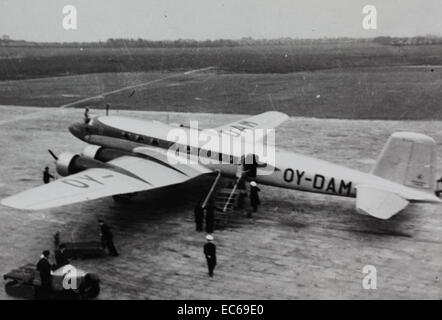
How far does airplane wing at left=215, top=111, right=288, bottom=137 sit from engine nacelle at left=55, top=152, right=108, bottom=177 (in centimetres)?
803

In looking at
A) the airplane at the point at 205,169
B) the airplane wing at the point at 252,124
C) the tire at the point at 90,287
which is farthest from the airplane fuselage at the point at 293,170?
the tire at the point at 90,287

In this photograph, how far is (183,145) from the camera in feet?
71.3

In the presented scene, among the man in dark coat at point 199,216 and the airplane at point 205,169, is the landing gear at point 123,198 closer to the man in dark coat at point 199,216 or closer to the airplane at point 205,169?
the airplane at point 205,169

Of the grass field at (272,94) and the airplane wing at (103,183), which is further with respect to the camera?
the grass field at (272,94)

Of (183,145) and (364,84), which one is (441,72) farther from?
(183,145)

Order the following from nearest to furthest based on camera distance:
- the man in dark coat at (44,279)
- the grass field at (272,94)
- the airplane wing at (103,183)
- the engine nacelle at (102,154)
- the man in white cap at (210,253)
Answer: the man in dark coat at (44,279)
the man in white cap at (210,253)
the airplane wing at (103,183)
the engine nacelle at (102,154)
the grass field at (272,94)

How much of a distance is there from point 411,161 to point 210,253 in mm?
8203

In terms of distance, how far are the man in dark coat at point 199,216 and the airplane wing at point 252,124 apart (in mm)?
8300

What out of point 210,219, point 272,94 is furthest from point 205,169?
point 272,94

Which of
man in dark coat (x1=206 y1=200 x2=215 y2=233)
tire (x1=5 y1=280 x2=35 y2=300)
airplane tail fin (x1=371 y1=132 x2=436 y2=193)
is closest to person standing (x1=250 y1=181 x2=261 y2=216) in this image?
man in dark coat (x1=206 y1=200 x2=215 y2=233)

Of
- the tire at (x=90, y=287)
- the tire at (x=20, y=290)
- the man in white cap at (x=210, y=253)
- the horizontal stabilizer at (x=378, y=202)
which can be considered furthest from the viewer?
the horizontal stabilizer at (x=378, y=202)

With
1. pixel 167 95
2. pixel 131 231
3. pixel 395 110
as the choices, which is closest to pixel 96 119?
pixel 131 231

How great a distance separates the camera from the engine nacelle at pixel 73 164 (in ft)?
67.3

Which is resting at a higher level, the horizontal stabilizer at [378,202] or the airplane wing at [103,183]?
the airplane wing at [103,183]
